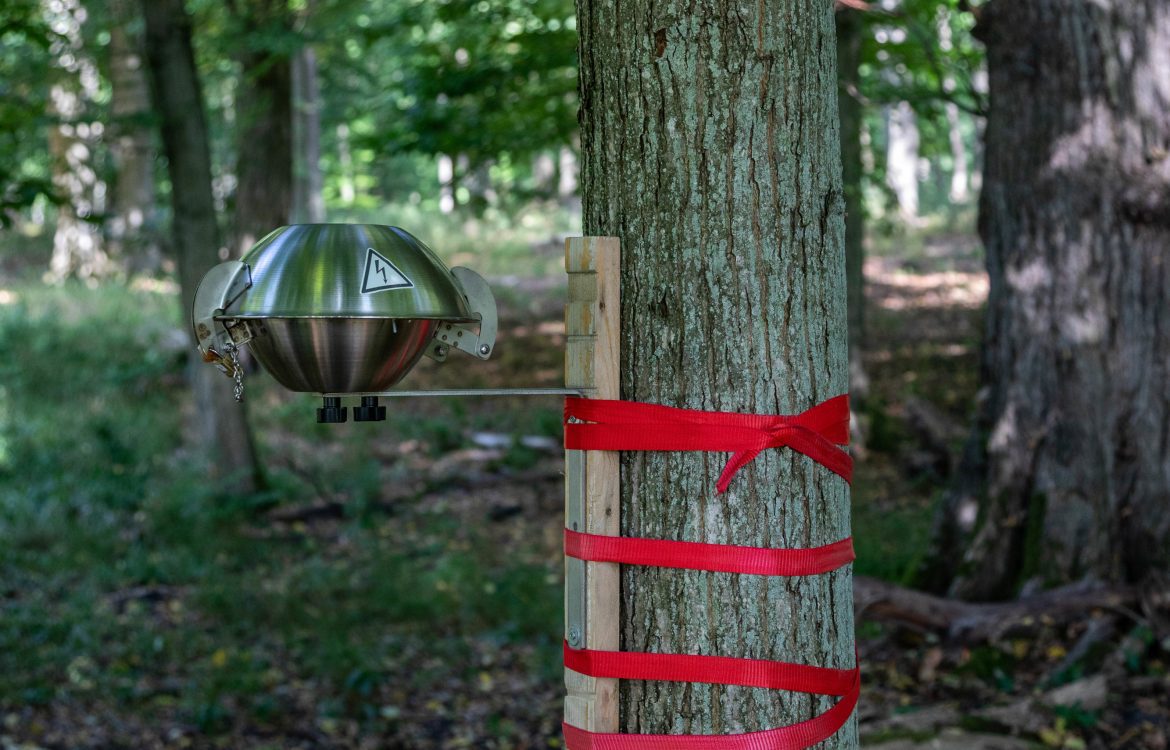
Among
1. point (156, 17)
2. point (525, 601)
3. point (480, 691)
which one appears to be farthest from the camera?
point (156, 17)

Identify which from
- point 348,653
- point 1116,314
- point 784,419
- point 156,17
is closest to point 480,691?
point 348,653

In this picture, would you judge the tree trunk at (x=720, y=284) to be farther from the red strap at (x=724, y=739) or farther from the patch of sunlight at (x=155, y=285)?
the patch of sunlight at (x=155, y=285)

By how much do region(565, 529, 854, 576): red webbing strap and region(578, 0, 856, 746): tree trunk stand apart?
0.02 meters

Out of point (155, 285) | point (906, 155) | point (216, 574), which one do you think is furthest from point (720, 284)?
point (906, 155)

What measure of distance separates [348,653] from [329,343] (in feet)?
13.2

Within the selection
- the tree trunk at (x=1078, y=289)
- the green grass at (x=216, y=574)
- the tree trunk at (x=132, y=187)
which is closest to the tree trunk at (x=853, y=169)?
the green grass at (x=216, y=574)

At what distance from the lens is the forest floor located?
481cm

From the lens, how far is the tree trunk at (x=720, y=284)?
195 cm

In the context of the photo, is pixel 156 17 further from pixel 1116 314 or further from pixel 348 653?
pixel 1116 314

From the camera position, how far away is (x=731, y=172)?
1947 mm

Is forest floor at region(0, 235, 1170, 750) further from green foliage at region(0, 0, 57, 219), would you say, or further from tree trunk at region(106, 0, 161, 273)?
tree trunk at region(106, 0, 161, 273)

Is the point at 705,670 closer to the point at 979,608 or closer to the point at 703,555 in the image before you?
the point at 703,555

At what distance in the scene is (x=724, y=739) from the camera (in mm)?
1993

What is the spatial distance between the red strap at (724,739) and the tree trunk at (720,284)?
0.02 m
